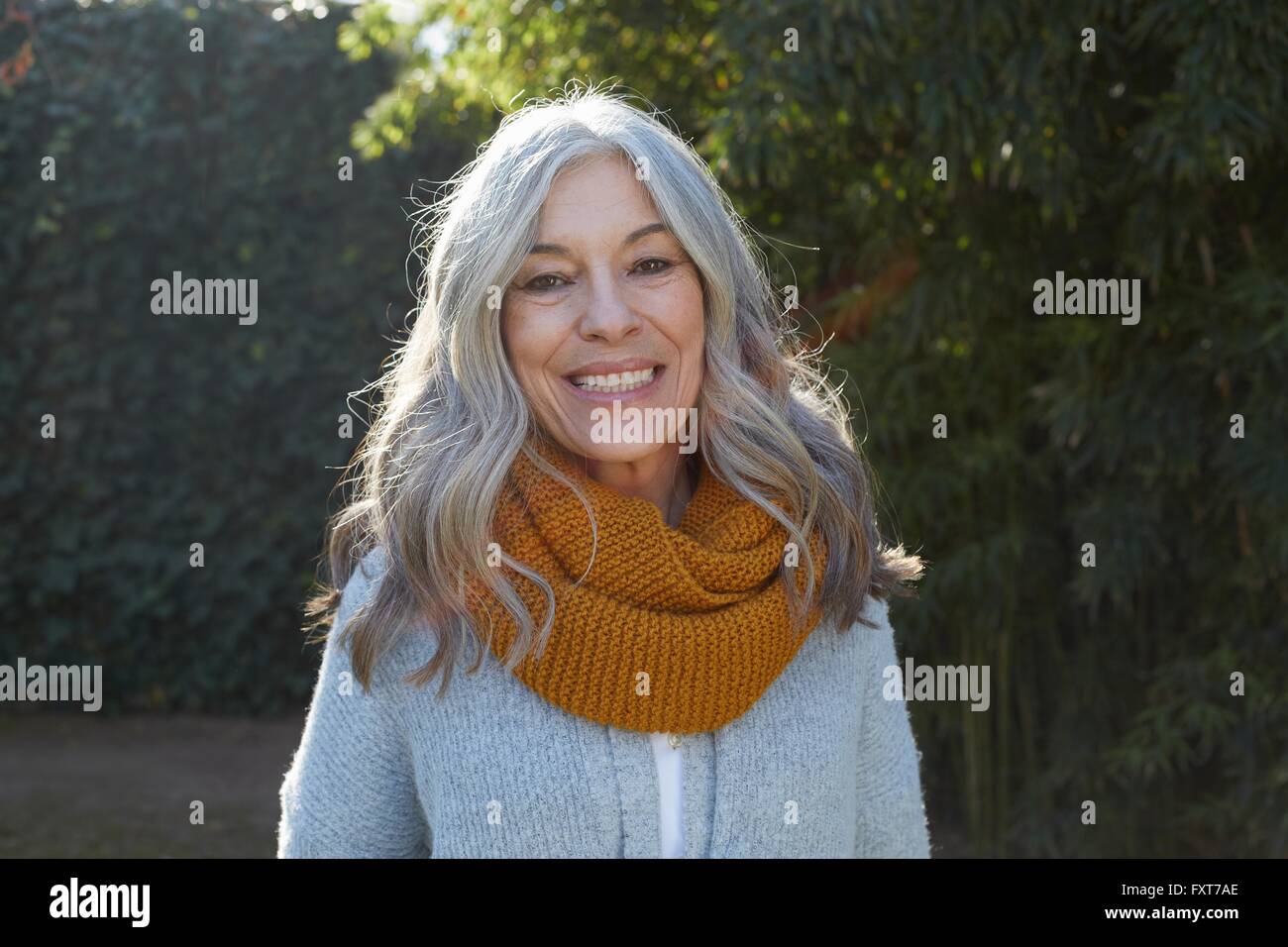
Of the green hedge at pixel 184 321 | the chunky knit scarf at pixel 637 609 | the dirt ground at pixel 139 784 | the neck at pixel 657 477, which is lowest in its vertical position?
the dirt ground at pixel 139 784

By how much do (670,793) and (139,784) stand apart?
3638 millimetres

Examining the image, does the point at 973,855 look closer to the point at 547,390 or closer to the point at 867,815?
the point at 867,815

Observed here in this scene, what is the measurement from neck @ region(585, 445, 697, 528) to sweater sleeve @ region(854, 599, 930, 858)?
0.26 metres

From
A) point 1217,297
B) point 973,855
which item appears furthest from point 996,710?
point 1217,297

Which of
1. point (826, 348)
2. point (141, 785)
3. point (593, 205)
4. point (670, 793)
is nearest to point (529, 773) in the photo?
point (670, 793)

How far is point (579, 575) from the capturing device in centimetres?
144

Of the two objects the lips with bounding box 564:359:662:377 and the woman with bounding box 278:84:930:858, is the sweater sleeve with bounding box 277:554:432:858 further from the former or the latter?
the lips with bounding box 564:359:662:377

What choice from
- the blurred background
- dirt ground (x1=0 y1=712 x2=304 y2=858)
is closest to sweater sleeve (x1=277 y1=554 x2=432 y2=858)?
the blurred background

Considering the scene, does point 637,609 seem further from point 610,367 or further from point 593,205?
point 593,205

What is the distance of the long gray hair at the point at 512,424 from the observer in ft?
4.59

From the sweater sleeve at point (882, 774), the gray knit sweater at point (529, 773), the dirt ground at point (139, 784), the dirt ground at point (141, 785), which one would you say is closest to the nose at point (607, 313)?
the gray knit sweater at point (529, 773)

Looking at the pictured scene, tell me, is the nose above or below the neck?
above

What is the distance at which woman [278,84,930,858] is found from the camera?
140cm

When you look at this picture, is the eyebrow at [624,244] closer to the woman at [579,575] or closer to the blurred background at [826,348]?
the woman at [579,575]
